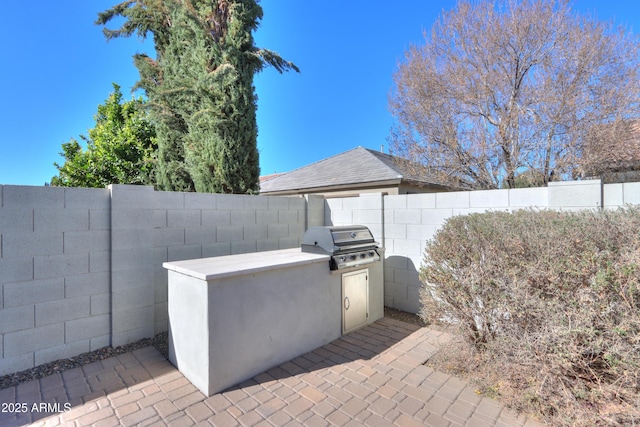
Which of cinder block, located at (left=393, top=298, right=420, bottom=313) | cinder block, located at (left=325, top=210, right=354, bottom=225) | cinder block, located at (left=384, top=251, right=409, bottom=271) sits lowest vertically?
cinder block, located at (left=393, top=298, right=420, bottom=313)

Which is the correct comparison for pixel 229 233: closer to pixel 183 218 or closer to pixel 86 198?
pixel 183 218

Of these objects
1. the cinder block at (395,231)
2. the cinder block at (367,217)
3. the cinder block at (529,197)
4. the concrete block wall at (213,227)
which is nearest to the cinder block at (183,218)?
the concrete block wall at (213,227)

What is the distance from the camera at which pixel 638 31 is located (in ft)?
21.3

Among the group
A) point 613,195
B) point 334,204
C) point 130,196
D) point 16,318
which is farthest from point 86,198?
point 613,195

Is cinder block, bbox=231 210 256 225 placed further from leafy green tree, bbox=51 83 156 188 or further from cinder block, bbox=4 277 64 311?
leafy green tree, bbox=51 83 156 188

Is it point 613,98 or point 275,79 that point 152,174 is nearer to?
point 275,79

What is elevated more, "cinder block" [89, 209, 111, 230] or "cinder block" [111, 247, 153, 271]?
"cinder block" [89, 209, 111, 230]

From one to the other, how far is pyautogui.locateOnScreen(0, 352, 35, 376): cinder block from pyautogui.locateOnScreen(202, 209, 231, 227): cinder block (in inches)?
103

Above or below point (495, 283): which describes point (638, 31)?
above

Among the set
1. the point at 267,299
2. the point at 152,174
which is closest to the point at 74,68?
the point at 152,174

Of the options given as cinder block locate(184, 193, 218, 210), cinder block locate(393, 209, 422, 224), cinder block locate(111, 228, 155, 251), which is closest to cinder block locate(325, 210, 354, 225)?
cinder block locate(393, 209, 422, 224)

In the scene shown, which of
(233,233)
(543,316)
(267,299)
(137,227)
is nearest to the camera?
(543,316)

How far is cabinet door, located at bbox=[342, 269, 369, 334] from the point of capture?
449cm

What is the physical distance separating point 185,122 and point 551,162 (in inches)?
366
